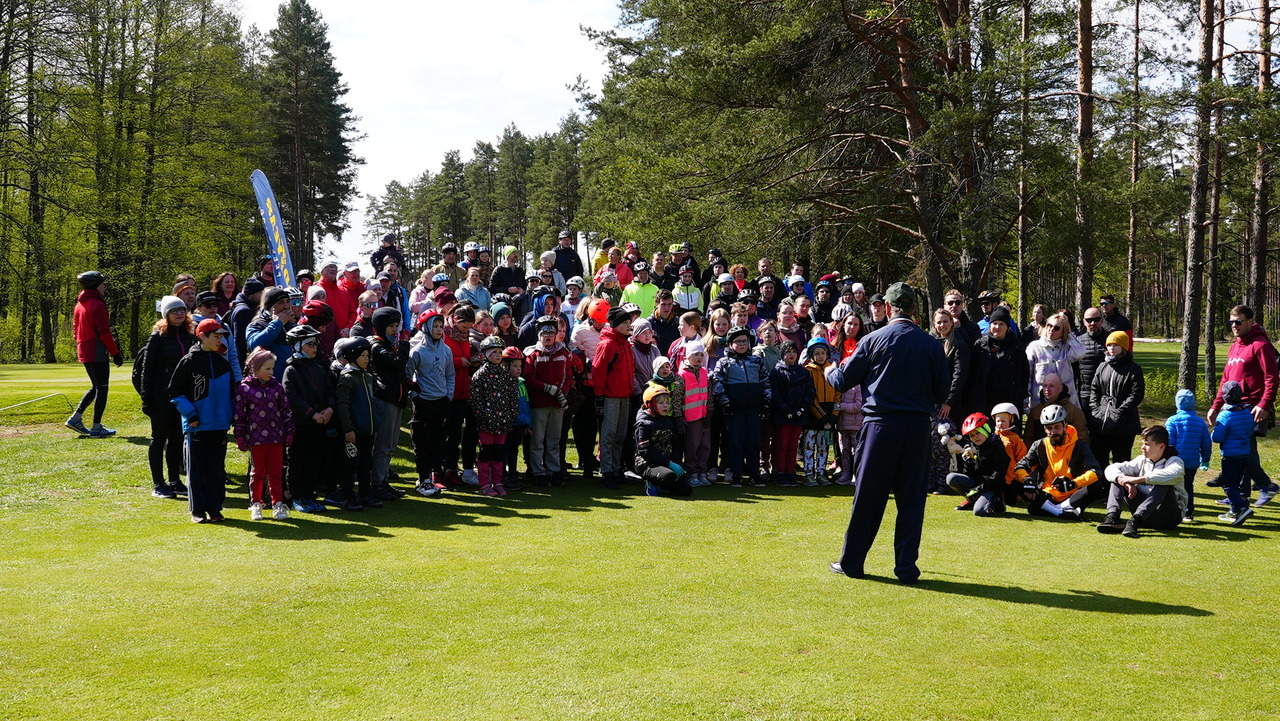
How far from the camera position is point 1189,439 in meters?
9.21

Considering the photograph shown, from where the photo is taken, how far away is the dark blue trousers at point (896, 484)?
645 centimetres

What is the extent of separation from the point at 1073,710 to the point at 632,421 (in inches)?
304

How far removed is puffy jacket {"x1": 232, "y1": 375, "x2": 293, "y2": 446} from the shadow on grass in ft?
18.0

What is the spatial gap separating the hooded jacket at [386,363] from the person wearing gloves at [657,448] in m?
2.75

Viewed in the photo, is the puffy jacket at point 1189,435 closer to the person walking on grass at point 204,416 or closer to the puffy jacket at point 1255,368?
the puffy jacket at point 1255,368

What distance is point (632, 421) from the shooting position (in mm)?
11641

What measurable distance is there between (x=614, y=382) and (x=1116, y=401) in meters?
5.56

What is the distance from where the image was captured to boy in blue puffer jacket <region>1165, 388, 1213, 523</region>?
9164 millimetres

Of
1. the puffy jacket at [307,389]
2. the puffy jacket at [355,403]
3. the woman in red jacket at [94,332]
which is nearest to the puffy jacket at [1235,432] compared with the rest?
the puffy jacket at [355,403]

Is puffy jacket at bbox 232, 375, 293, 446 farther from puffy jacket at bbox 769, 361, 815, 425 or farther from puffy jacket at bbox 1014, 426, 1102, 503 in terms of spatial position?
puffy jacket at bbox 1014, 426, 1102, 503

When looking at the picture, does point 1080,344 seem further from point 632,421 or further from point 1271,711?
point 1271,711

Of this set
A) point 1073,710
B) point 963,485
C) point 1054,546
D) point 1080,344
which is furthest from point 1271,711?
point 1080,344

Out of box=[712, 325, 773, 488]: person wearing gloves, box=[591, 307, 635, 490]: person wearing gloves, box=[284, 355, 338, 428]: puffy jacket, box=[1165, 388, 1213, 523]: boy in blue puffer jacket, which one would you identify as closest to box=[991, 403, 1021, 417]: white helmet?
box=[1165, 388, 1213, 523]: boy in blue puffer jacket

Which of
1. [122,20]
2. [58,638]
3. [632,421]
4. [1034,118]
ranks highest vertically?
[122,20]
